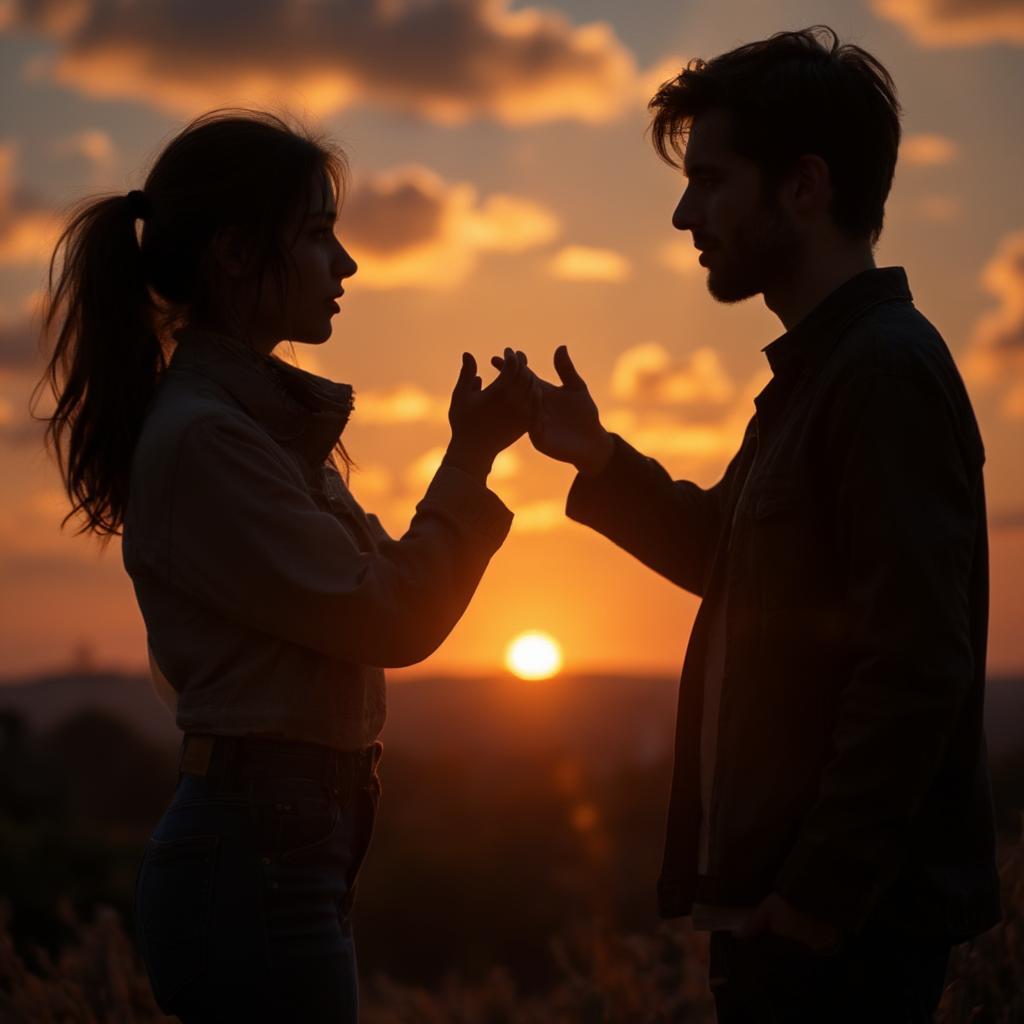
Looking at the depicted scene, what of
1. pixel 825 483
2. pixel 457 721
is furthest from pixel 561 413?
pixel 457 721

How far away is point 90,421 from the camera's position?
3076 mm

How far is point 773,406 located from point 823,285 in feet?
0.90

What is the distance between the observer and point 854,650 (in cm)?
266

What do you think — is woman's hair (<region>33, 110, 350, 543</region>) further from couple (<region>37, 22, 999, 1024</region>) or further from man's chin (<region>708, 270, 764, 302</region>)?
man's chin (<region>708, 270, 764, 302</region>)

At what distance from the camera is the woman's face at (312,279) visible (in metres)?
3.19

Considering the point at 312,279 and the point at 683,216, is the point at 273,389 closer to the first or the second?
the point at 312,279

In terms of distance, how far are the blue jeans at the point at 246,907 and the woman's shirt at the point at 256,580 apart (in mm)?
142

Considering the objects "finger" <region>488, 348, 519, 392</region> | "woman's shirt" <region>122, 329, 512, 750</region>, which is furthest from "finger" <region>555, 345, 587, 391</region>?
"woman's shirt" <region>122, 329, 512, 750</region>

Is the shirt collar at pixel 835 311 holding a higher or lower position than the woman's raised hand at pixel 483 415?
higher

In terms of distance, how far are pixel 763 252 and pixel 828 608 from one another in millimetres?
809

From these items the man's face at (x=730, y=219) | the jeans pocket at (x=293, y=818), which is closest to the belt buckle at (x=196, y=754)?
the jeans pocket at (x=293, y=818)

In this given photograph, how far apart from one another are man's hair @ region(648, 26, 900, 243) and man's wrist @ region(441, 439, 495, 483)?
845 mm

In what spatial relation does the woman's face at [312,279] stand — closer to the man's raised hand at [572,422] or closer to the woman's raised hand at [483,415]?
the woman's raised hand at [483,415]

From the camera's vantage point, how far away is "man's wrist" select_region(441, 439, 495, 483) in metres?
3.19
